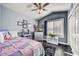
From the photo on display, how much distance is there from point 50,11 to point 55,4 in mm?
116

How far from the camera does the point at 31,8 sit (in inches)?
72.7

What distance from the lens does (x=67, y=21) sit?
6.00ft

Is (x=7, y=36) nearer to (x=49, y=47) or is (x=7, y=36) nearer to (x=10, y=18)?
(x=10, y=18)

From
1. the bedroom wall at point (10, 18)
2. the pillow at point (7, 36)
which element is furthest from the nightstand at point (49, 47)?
the pillow at point (7, 36)

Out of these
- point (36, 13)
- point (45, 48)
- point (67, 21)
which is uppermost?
point (36, 13)

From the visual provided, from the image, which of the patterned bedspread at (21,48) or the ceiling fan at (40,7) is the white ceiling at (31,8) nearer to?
the ceiling fan at (40,7)

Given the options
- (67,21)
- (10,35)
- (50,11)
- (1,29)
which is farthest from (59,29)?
(1,29)

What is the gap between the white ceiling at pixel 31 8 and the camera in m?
1.83

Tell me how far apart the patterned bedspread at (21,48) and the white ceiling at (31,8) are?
0.36 meters

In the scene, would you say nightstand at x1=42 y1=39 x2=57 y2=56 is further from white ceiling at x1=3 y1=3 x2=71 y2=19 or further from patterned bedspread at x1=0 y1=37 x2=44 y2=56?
white ceiling at x1=3 y1=3 x2=71 y2=19

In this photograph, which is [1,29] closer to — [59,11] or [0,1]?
[0,1]

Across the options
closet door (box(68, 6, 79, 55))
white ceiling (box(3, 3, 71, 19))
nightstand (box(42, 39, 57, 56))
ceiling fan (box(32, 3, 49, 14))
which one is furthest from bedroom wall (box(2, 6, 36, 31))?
closet door (box(68, 6, 79, 55))

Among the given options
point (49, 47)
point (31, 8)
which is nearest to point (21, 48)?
point (49, 47)

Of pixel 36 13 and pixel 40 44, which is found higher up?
pixel 36 13
